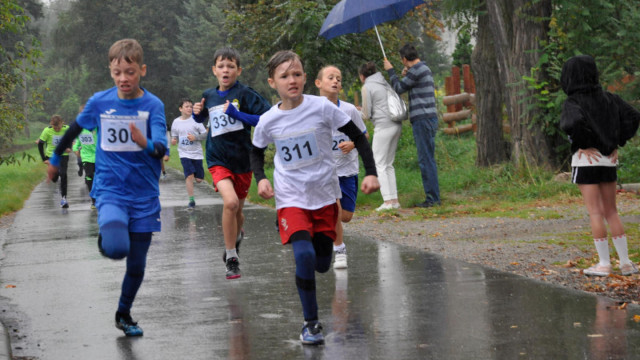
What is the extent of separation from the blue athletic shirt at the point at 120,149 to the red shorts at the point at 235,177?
1935mm

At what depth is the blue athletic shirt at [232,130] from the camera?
26.6 feet

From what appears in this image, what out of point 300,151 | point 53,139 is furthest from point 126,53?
point 53,139

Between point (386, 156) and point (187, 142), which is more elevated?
point (187, 142)

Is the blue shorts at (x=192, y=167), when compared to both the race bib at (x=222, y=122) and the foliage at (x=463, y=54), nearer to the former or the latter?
the race bib at (x=222, y=122)

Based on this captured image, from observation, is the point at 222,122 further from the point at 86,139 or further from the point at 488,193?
the point at 86,139

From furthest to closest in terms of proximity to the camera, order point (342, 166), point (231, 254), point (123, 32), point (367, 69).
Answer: point (123, 32), point (367, 69), point (342, 166), point (231, 254)

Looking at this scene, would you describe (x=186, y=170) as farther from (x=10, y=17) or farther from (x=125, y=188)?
(x=125, y=188)

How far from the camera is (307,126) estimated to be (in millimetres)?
5918

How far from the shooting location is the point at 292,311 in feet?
21.6

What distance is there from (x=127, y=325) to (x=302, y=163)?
159cm

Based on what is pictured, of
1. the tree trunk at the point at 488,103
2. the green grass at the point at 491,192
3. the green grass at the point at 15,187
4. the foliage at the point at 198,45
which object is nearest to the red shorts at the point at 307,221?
the green grass at the point at 491,192

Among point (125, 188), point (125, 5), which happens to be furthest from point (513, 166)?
point (125, 5)

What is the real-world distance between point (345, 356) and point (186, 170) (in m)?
11.7

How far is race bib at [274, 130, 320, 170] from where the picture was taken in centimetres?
585
